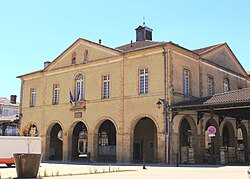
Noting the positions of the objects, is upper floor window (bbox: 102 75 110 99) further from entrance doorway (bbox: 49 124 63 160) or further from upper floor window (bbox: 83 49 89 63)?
entrance doorway (bbox: 49 124 63 160)

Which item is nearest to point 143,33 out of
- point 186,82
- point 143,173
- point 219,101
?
point 186,82

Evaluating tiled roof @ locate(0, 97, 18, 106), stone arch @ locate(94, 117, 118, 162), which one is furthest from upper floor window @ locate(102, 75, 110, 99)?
tiled roof @ locate(0, 97, 18, 106)

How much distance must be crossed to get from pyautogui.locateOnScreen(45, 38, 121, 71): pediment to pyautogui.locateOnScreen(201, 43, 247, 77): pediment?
7.31 meters

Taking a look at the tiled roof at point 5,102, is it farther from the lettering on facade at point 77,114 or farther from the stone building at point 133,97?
the lettering on facade at point 77,114

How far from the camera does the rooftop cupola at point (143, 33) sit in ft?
106

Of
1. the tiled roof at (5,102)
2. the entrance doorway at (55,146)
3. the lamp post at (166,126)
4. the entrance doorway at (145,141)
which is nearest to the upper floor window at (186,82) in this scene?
the lamp post at (166,126)

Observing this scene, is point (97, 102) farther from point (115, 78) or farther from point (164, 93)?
point (164, 93)

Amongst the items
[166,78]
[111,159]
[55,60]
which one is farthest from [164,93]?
[55,60]

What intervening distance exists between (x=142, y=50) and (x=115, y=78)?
3.06 meters

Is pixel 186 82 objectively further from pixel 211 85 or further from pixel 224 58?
pixel 224 58

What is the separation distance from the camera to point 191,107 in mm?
21109

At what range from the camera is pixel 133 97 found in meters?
24.3

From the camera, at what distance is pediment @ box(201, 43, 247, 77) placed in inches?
1092

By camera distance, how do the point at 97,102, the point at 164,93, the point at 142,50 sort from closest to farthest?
1. the point at 164,93
2. the point at 142,50
3. the point at 97,102
